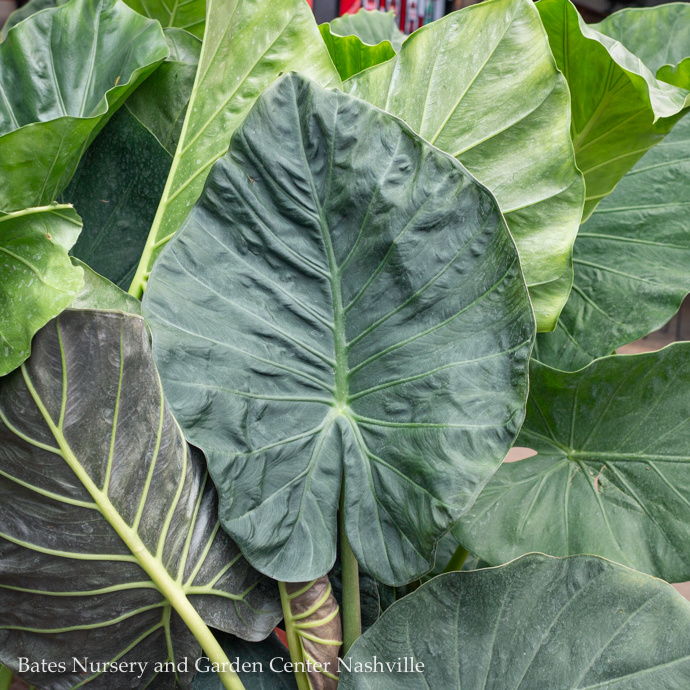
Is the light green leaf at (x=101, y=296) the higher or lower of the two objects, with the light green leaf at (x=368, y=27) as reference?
higher

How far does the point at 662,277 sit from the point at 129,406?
77 cm

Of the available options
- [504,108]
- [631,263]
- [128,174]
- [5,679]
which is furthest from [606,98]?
[5,679]

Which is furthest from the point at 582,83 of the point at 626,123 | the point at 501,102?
the point at 501,102

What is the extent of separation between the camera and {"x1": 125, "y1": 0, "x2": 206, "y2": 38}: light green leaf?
877 millimetres

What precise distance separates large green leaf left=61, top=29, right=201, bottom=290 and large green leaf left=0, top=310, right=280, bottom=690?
0.86 ft

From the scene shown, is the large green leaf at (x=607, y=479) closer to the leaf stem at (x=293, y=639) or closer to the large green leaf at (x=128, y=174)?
the leaf stem at (x=293, y=639)

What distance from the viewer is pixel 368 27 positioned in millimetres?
1180

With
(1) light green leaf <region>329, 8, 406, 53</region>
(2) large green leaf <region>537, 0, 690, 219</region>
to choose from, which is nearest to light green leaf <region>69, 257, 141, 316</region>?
(2) large green leaf <region>537, 0, 690, 219</region>

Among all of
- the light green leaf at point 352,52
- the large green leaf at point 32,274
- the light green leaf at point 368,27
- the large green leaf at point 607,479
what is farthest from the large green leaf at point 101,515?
the light green leaf at point 368,27

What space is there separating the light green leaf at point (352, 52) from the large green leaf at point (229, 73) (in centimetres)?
22

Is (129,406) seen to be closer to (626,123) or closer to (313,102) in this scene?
(313,102)

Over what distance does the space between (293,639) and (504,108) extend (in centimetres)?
57

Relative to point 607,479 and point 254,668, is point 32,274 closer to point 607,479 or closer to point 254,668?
point 254,668

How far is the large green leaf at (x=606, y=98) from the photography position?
0.63 metres
